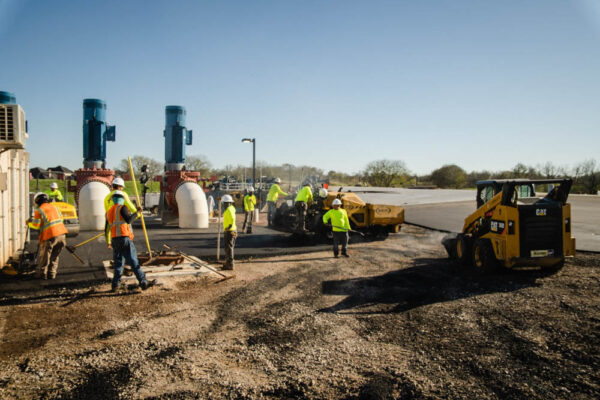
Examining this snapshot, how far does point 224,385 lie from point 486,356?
2.93 meters

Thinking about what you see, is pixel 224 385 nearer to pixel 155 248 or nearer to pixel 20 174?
pixel 155 248

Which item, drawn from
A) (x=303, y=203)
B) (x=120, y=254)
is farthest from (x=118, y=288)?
(x=303, y=203)

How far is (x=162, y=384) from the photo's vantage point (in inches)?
150

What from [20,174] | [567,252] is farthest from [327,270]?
[20,174]

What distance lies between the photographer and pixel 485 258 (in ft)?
27.5

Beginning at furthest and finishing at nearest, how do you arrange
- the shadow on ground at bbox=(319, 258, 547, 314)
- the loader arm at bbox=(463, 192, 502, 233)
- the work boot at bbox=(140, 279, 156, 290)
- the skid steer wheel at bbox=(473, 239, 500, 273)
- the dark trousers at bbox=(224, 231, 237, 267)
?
1. the dark trousers at bbox=(224, 231, 237, 267)
2. the loader arm at bbox=(463, 192, 502, 233)
3. the skid steer wheel at bbox=(473, 239, 500, 273)
4. the work boot at bbox=(140, 279, 156, 290)
5. the shadow on ground at bbox=(319, 258, 547, 314)

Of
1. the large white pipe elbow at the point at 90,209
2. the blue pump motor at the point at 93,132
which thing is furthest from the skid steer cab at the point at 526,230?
the blue pump motor at the point at 93,132

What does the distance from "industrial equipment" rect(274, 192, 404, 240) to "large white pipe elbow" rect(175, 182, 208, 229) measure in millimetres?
4796

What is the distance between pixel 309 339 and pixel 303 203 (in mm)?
8402

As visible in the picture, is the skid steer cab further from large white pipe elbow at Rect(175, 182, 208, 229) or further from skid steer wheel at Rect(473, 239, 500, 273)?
large white pipe elbow at Rect(175, 182, 208, 229)

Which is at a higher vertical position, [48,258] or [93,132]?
[93,132]

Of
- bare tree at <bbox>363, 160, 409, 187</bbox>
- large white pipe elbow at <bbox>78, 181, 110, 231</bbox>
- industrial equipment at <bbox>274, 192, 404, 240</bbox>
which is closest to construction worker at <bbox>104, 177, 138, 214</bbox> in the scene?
industrial equipment at <bbox>274, 192, 404, 240</bbox>

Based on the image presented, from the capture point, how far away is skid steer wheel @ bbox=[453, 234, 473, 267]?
Answer: 9.30m

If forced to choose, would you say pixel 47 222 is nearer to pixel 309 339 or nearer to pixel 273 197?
pixel 309 339
